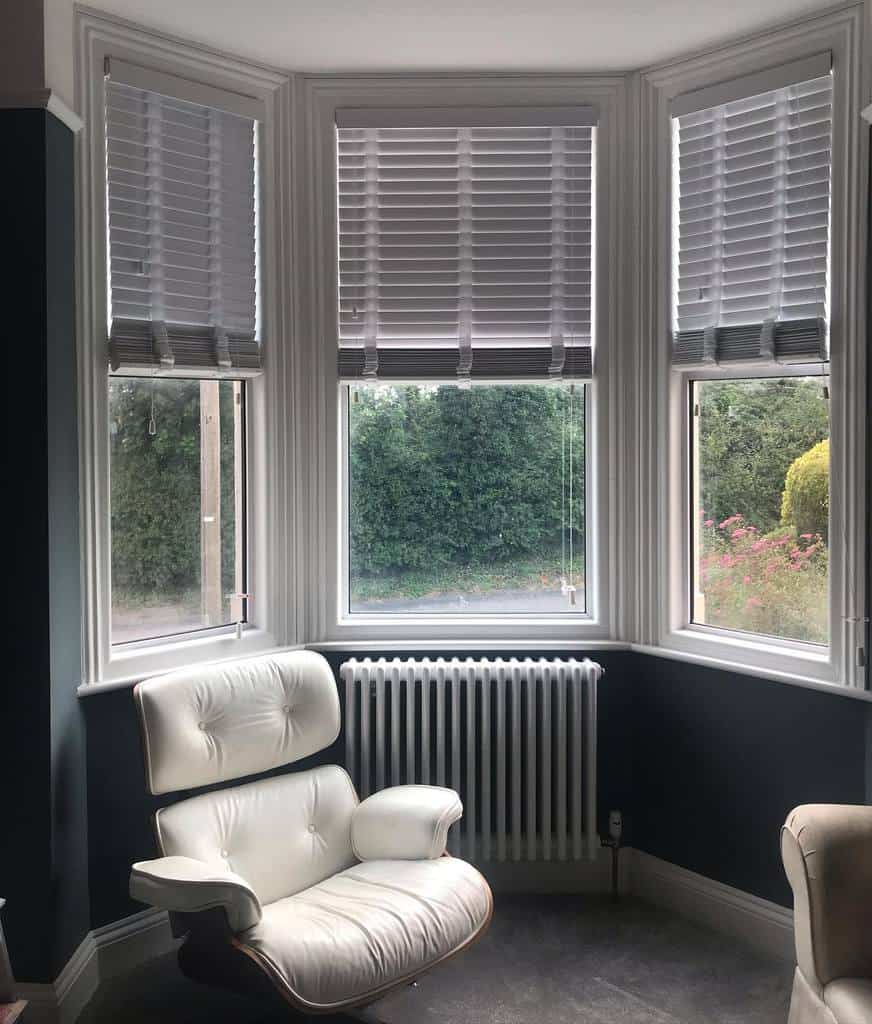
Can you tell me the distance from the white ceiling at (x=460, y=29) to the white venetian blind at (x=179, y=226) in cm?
21

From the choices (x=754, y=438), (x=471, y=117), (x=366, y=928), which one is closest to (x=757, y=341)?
(x=754, y=438)

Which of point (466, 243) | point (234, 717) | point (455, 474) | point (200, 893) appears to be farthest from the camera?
point (455, 474)

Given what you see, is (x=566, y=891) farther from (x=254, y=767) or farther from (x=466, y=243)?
(x=466, y=243)

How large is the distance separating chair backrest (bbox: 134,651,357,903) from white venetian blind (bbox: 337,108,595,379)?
1134 millimetres

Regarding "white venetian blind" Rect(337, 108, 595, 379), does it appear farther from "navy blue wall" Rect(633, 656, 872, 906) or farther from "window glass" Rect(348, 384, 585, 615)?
"navy blue wall" Rect(633, 656, 872, 906)

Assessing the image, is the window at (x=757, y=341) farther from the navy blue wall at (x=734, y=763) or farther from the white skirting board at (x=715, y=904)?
the white skirting board at (x=715, y=904)

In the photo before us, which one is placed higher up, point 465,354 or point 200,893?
point 465,354

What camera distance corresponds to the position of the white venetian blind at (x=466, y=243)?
3520 millimetres

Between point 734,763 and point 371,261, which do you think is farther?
point 371,261

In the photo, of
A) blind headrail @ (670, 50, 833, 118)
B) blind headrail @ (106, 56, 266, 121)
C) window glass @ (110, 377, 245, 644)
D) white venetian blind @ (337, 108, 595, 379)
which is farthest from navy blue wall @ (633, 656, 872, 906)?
blind headrail @ (106, 56, 266, 121)

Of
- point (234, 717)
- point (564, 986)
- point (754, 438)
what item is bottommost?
point (564, 986)

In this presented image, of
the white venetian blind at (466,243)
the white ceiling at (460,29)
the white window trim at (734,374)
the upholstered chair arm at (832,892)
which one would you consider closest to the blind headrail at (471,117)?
the white venetian blind at (466,243)

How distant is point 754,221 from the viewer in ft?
10.4

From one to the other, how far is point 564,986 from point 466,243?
2361 millimetres
